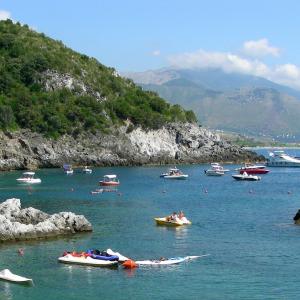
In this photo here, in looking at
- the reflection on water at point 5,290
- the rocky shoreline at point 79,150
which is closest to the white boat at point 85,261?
the reflection on water at point 5,290

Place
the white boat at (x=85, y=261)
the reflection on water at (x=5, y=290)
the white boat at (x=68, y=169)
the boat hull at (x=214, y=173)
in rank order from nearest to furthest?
the reflection on water at (x=5, y=290) → the white boat at (x=85, y=261) → the white boat at (x=68, y=169) → the boat hull at (x=214, y=173)

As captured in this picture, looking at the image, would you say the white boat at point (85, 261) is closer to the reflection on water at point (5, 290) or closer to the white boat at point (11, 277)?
the white boat at point (11, 277)

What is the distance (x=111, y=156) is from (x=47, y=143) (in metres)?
17.3

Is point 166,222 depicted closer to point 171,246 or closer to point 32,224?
point 171,246

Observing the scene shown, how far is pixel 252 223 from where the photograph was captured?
8250 centimetres

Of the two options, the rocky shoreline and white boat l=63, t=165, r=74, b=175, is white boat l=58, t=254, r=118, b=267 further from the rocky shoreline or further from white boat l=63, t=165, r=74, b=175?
the rocky shoreline

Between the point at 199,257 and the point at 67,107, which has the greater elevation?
the point at 67,107

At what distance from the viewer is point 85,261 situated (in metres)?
59.1

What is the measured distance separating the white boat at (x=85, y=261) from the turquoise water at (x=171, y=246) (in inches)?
30.4

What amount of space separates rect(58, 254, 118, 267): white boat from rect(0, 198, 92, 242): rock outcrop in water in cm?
1015

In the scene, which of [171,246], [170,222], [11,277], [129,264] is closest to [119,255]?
[129,264]

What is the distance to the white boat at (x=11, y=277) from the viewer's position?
53156 mm

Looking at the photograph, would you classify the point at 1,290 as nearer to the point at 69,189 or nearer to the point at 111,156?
the point at 69,189

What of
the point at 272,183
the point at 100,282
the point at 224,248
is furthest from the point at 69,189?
the point at 100,282
